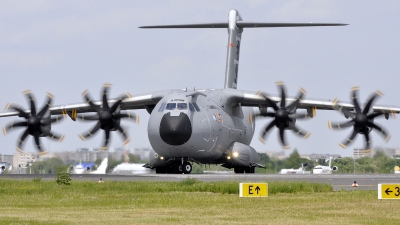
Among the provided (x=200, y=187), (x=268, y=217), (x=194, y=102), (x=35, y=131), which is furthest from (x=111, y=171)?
(x=268, y=217)

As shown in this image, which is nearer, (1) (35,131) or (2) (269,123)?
(2) (269,123)

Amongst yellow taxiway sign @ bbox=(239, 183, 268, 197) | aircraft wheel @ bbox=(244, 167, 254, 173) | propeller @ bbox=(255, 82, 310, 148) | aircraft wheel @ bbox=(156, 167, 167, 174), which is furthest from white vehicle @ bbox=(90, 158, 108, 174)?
yellow taxiway sign @ bbox=(239, 183, 268, 197)

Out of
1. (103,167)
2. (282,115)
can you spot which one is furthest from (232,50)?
(103,167)

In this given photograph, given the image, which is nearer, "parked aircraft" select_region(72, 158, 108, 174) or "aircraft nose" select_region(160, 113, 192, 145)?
"aircraft nose" select_region(160, 113, 192, 145)

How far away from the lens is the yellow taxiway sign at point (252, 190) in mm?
22188

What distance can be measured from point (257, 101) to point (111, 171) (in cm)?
1204

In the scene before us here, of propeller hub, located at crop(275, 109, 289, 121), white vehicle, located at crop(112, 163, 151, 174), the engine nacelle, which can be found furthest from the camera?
white vehicle, located at crop(112, 163, 151, 174)

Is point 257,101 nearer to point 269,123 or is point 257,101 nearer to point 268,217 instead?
point 269,123

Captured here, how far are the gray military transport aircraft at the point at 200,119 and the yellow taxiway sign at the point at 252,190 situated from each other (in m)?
15.2

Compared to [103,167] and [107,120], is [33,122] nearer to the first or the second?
[107,120]

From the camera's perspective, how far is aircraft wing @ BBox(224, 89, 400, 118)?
4069 centimetres

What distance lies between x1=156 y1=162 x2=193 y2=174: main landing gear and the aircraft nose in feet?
9.66

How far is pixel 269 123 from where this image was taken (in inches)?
1559

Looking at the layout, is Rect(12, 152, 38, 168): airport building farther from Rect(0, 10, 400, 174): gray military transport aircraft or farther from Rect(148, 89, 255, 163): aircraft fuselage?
Rect(148, 89, 255, 163): aircraft fuselage
